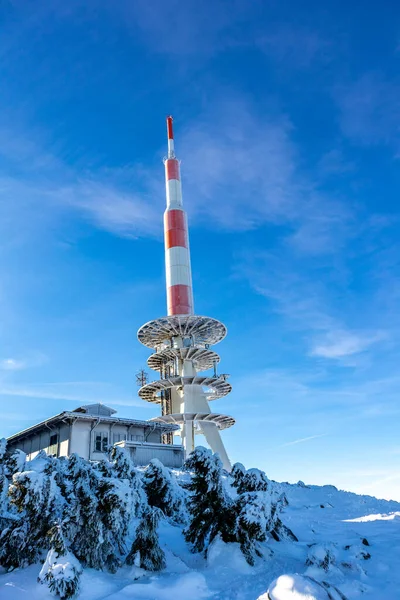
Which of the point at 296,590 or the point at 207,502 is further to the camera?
the point at 207,502

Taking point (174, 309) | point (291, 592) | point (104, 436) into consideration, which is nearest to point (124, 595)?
point (291, 592)

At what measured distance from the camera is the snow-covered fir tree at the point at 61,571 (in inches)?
473

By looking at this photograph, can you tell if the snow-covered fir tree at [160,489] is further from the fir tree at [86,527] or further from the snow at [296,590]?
the snow at [296,590]

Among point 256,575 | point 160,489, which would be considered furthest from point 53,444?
point 256,575

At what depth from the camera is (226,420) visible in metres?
55.8

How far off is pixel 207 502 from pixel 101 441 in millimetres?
25112

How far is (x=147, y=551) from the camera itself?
47.1ft

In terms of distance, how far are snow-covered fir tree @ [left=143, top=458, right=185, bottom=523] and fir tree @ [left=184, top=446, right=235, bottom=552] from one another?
9.28 feet

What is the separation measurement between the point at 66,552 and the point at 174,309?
42.8 metres

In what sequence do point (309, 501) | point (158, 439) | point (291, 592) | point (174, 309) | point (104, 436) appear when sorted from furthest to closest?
point (174, 309), point (158, 439), point (104, 436), point (309, 501), point (291, 592)

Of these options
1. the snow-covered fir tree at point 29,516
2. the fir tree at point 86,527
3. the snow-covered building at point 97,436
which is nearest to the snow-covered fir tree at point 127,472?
the fir tree at point 86,527

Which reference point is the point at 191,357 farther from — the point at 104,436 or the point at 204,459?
the point at 204,459

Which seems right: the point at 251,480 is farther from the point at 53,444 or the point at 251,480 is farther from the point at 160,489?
the point at 53,444

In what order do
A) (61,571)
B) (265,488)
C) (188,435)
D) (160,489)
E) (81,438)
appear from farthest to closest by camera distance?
(188,435)
(81,438)
(160,489)
(265,488)
(61,571)
